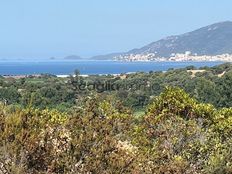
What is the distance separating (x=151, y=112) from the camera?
27.6m

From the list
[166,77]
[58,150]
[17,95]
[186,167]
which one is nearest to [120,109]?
[186,167]

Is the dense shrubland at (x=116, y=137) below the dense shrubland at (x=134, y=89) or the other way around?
the other way around

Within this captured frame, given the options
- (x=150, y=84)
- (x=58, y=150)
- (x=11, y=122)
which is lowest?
(x=150, y=84)

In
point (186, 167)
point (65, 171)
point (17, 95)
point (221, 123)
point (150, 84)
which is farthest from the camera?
point (150, 84)

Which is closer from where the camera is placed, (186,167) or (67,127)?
(67,127)

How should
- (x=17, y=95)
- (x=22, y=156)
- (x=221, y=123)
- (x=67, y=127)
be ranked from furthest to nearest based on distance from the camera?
(x=17, y=95) < (x=221, y=123) < (x=67, y=127) < (x=22, y=156)

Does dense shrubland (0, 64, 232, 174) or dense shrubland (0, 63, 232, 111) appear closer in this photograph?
dense shrubland (0, 64, 232, 174)

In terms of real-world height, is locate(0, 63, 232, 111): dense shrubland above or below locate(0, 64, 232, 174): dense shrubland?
below

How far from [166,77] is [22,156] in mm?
102868

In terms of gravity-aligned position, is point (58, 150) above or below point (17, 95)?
above

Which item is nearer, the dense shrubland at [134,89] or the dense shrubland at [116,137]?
the dense shrubland at [116,137]

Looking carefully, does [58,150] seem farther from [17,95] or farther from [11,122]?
[17,95]

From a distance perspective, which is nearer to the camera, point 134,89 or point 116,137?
point 116,137

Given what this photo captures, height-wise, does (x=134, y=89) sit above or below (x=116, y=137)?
below
